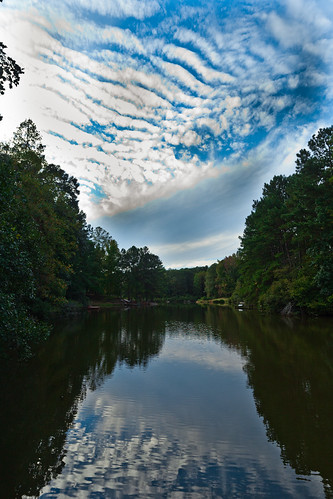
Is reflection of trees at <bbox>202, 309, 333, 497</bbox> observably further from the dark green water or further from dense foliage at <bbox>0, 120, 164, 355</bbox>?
dense foliage at <bbox>0, 120, 164, 355</bbox>

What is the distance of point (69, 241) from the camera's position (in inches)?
1053

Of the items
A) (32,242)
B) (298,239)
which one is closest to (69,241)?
(32,242)

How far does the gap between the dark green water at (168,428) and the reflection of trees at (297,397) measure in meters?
0.03

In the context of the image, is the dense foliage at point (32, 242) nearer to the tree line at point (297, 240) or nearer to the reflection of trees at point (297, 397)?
the reflection of trees at point (297, 397)

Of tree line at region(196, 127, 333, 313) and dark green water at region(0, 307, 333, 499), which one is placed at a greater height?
tree line at region(196, 127, 333, 313)

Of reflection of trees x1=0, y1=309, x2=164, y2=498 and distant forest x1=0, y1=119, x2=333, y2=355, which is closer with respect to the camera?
reflection of trees x1=0, y1=309, x2=164, y2=498

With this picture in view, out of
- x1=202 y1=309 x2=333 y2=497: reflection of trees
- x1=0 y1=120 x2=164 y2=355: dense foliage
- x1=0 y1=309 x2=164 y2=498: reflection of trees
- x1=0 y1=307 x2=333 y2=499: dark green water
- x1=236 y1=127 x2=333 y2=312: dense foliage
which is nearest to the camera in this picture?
x1=0 y1=307 x2=333 y2=499: dark green water

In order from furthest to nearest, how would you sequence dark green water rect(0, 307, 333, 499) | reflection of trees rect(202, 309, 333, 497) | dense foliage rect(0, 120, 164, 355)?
dense foliage rect(0, 120, 164, 355) → reflection of trees rect(202, 309, 333, 497) → dark green water rect(0, 307, 333, 499)

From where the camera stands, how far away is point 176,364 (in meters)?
12.6

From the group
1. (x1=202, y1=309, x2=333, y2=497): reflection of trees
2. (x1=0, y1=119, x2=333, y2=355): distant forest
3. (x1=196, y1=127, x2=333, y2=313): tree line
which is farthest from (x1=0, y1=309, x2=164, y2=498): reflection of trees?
(x1=196, y1=127, x2=333, y2=313): tree line

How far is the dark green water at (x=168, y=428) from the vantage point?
4383 mm

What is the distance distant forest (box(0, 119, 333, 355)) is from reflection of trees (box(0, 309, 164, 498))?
51.2 inches

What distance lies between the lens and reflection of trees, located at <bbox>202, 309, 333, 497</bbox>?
16.7ft

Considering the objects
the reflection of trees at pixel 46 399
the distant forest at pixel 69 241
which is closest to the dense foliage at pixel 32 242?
the distant forest at pixel 69 241
